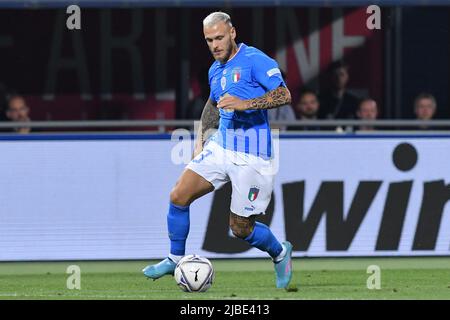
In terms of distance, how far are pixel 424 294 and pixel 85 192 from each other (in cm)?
402

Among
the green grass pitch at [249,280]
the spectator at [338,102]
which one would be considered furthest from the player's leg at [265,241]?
the spectator at [338,102]

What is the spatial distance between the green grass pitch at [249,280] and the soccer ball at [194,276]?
88mm

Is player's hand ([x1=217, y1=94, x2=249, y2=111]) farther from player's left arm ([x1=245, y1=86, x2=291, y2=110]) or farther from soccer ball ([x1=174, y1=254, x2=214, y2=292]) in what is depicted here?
soccer ball ([x1=174, y1=254, x2=214, y2=292])

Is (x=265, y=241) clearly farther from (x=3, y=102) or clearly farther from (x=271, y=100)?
(x=3, y=102)

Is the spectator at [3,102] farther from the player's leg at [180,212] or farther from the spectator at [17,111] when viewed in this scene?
the player's leg at [180,212]

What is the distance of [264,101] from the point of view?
11641mm

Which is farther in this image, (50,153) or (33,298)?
(50,153)

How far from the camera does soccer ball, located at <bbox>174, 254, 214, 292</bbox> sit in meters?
11.7

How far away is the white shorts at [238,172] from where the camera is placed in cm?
1194

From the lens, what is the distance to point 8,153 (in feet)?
47.8

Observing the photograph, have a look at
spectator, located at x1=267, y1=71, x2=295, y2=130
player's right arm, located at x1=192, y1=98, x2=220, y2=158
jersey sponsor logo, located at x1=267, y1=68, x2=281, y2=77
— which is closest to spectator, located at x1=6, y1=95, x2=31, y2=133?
spectator, located at x1=267, y1=71, x2=295, y2=130

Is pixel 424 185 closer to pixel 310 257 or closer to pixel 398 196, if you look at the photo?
pixel 398 196

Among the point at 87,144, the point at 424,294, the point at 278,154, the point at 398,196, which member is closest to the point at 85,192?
the point at 87,144

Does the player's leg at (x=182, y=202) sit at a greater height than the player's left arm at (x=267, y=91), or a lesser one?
lesser
